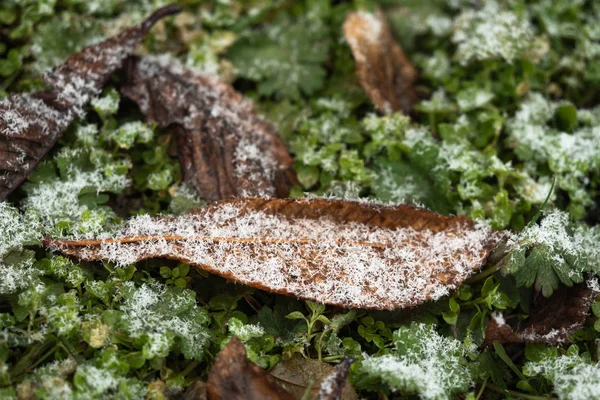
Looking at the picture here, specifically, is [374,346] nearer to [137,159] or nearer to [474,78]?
[137,159]

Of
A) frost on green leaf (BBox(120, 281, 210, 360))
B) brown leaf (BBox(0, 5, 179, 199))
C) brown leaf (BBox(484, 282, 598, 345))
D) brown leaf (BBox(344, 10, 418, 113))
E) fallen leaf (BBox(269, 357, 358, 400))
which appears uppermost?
brown leaf (BBox(0, 5, 179, 199))

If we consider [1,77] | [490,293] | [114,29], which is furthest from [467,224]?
[1,77]

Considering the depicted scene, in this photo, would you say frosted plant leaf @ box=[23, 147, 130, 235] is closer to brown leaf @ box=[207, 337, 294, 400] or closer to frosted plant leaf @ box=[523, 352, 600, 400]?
brown leaf @ box=[207, 337, 294, 400]

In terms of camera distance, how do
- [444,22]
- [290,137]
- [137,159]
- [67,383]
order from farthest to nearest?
1. [444,22]
2. [290,137]
3. [137,159]
4. [67,383]

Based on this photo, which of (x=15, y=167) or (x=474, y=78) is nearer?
(x=15, y=167)

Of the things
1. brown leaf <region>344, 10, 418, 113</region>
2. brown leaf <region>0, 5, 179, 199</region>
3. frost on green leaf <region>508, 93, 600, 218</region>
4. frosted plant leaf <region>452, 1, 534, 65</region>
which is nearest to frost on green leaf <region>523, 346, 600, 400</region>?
frost on green leaf <region>508, 93, 600, 218</region>
